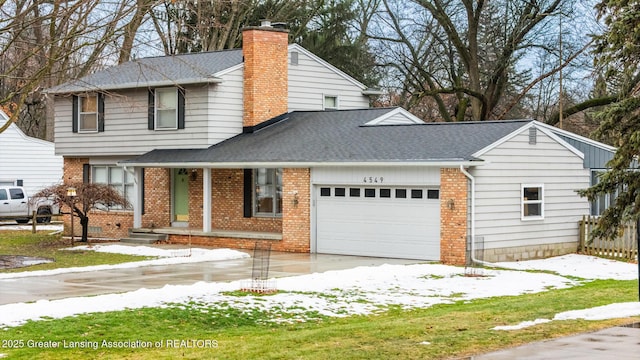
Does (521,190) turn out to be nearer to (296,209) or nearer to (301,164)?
(301,164)

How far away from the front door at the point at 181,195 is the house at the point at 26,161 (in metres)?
16.5

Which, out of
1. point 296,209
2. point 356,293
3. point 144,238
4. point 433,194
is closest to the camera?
point 356,293

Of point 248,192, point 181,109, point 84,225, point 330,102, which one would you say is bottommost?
point 84,225

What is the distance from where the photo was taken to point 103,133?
36.2 meters

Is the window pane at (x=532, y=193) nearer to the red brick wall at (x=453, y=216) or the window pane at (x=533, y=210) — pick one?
the window pane at (x=533, y=210)

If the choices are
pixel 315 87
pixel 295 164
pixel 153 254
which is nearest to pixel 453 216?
pixel 295 164

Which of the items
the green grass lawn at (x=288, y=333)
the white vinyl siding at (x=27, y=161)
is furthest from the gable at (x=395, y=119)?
the white vinyl siding at (x=27, y=161)

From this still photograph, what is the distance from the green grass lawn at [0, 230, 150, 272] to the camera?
85.8 feet

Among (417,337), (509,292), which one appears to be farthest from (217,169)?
(417,337)

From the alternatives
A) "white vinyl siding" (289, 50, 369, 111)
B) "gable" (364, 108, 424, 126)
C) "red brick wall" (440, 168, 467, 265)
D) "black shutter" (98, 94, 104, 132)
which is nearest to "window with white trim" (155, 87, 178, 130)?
"black shutter" (98, 94, 104, 132)

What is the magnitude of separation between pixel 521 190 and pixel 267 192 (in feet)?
29.2

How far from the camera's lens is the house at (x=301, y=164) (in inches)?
1069

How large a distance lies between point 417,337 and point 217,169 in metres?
21.2

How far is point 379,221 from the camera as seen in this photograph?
1114 inches
